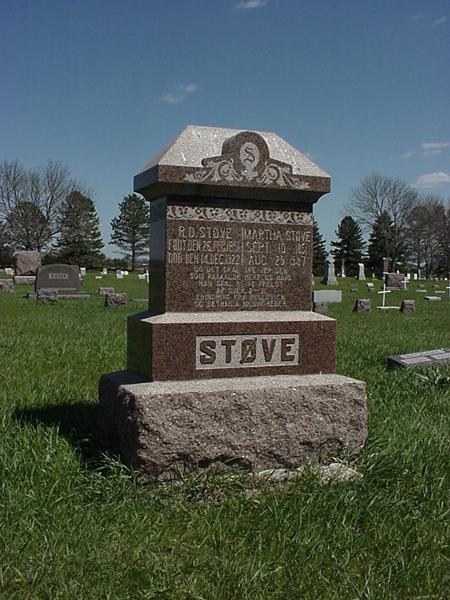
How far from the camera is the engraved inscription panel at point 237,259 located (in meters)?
4.23

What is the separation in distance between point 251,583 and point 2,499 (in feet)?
4.53

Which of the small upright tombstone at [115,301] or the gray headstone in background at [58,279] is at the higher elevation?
the gray headstone in background at [58,279]

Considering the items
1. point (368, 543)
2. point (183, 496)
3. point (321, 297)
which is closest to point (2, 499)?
point (183, 496)

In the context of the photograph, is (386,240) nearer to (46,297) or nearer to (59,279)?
(59,279)

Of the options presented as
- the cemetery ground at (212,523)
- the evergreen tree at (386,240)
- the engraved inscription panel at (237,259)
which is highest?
the evergreen tree at (386,240)

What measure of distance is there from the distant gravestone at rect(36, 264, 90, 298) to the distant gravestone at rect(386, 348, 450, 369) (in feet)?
53.7

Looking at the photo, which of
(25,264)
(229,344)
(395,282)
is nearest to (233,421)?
(229,344)

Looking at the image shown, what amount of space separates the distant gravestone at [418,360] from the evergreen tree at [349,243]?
5749 cm

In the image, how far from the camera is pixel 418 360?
25.4 ft

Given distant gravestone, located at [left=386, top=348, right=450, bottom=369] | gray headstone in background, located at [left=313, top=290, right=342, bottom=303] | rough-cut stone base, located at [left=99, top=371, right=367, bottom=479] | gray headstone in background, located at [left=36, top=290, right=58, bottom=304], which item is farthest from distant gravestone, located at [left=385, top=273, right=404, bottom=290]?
rough-cut stone base, located at [left=99, top=371, right=367, bottom=479]

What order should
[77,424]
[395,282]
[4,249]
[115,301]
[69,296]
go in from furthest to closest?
[4,249] < [395,282] < [69,296] < [115,301] < [77,424]

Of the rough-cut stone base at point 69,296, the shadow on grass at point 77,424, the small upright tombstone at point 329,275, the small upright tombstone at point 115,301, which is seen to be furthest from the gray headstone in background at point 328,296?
the shadow on grass at point 77,424

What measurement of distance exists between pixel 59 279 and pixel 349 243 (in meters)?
45.9

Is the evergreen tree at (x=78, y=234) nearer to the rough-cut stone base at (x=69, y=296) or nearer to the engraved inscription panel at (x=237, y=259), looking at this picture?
the rough-cut stone base at (x=69, y=296)
